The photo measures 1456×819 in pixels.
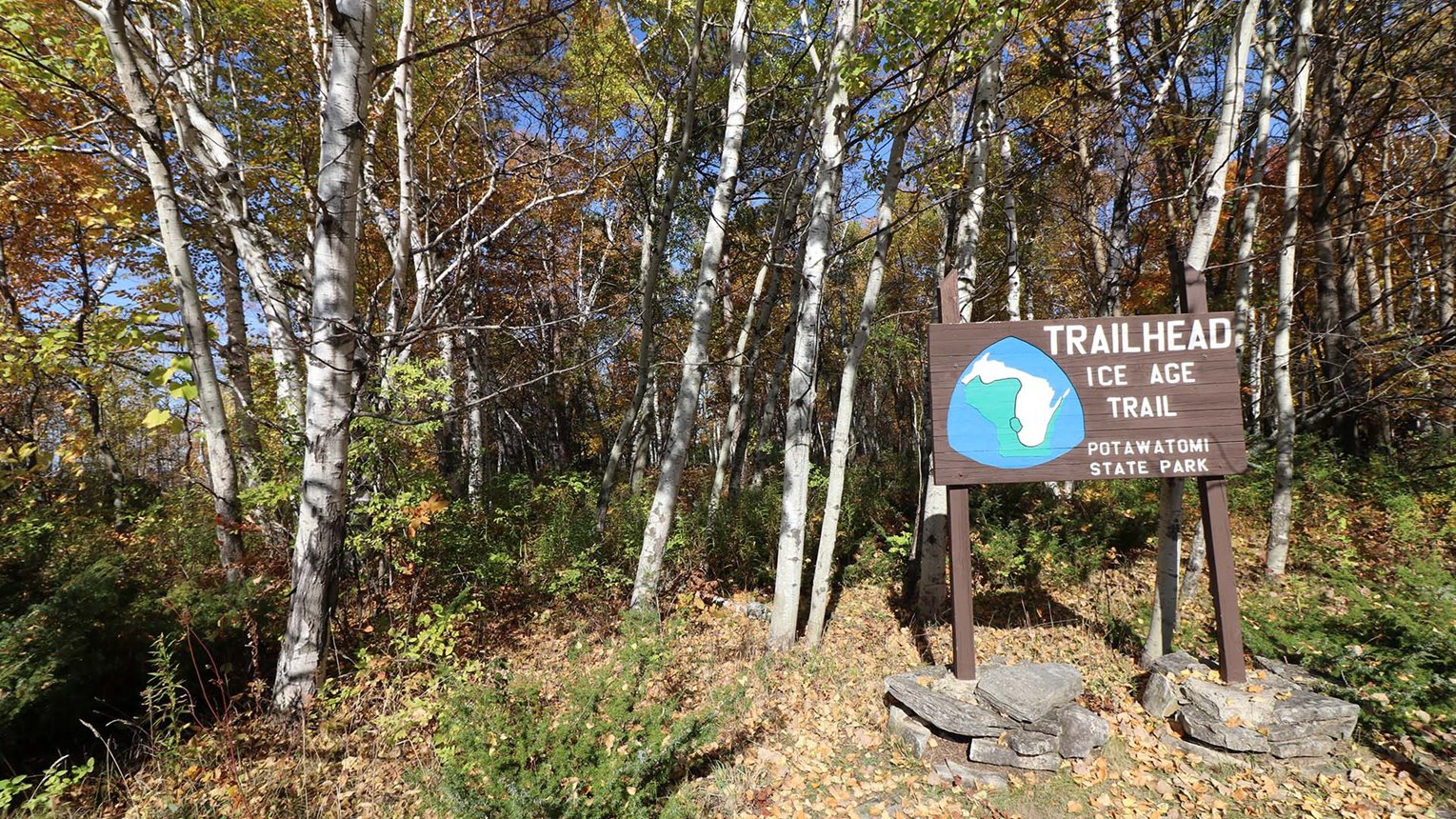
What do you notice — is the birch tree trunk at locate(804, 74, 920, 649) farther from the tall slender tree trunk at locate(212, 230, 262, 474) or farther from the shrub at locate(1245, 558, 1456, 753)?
the tall slender tree trunk at locate(212, 230, 262, 474)

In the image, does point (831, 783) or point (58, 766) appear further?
point (831, 783)

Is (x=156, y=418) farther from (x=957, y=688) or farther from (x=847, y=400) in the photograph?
(x=957, y=688)

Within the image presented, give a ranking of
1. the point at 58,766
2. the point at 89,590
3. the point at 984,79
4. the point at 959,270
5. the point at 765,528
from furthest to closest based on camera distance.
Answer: the point at 765,528 → the point at 959,270 → the point at 984,79 → the point at 89,590 → the point at 58,766

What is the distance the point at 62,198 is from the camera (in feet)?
28.2

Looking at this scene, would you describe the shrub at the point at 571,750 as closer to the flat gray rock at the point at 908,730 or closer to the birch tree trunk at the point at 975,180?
the flat gray rock at the point at 908,730

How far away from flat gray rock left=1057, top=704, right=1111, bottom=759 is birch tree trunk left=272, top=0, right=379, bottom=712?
572 centimetres

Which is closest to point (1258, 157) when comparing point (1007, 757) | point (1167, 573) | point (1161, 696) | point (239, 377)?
point (1167, 573)

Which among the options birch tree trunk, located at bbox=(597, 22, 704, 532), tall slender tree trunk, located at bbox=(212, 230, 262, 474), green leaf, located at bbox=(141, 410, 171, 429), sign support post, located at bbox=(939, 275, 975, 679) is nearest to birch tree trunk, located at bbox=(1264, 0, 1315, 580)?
sign support post, located at bbox=(939, 275, 975, 679)

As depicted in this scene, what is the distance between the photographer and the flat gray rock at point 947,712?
4.01m

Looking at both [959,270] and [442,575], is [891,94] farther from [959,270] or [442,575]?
[442,575]

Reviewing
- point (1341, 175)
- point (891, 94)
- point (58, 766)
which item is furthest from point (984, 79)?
point (58, 766)

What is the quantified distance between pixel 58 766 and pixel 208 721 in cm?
71

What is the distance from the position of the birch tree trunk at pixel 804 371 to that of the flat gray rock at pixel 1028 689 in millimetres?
1818

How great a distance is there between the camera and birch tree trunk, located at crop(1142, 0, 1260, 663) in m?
4.55
